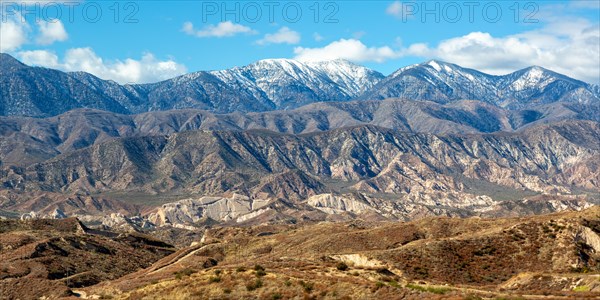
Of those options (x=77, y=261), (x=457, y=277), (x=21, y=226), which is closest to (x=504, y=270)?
(x=457, y=277)

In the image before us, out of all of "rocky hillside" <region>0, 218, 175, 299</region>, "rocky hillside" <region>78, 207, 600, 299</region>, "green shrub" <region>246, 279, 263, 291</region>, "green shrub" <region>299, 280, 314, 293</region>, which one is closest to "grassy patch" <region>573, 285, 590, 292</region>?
"rocky hillside" <region>78, 207, 600, 299</region>

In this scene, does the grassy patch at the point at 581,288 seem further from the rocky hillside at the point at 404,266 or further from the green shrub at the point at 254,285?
the green shrub at the point at 254,285

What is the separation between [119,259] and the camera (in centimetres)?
12144

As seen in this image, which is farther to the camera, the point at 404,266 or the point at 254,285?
the point at 404,266

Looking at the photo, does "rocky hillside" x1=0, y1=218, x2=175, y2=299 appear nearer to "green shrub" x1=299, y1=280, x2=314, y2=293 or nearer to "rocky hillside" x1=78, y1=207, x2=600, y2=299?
"rocky hillside" x1=78, y1=207, x2=600, y2=299

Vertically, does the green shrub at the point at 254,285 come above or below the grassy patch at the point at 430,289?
above

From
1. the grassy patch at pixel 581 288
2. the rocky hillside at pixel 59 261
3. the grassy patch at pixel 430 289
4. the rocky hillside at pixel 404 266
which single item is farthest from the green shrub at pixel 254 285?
the rocky hillside at pixel 59 261

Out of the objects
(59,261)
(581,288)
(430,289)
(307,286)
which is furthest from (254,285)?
(59,261)

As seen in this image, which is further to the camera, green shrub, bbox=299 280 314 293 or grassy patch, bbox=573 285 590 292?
grassy patch, bbox=573 285 590 292

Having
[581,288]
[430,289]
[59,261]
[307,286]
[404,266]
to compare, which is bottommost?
[59,261]

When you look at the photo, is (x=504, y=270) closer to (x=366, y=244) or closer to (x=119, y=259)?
(x=366, y=244)

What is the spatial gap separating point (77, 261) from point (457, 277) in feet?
191

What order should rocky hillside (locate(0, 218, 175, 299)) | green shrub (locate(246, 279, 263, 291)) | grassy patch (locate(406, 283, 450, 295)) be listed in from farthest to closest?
1. rocky hillside (locate(0, 218, 175, 299))
2. green shrub (locate(246, 279, 263, 291))
3. grassy patch (locate(406, 283, 450, 295))

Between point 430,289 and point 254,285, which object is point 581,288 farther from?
point 254,285
